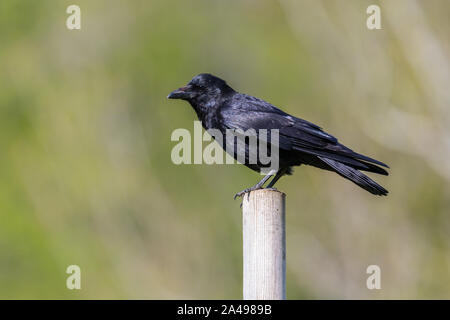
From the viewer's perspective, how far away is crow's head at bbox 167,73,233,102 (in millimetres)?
7035

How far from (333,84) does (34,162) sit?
7639 mm

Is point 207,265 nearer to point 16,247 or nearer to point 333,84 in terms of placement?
point 333,84

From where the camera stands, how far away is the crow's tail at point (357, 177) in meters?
5.81

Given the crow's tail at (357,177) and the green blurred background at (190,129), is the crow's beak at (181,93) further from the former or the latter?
the green blurred background at (190,129)

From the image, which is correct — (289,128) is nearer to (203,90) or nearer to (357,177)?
(357,177)

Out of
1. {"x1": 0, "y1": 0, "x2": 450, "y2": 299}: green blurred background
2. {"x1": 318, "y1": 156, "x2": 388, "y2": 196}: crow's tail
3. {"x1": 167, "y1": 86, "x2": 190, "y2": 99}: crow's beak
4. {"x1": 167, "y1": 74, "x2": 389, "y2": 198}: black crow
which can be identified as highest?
{"x1": 0, "y1": 0, "x2": 450, "y2": 299}: green blurred background

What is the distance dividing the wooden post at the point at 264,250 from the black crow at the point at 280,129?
120 centimetres

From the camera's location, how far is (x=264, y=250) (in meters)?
4.57

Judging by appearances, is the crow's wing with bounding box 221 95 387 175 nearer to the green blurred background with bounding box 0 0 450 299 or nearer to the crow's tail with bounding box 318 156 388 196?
the crow's tail with bounding box 318 156 388 196

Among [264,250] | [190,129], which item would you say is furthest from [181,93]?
[190,129]

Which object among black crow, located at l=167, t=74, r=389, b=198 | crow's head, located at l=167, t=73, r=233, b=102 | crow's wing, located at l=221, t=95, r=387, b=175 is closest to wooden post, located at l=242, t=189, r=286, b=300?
black crow, located at l=167, t=74, r=389, b=198

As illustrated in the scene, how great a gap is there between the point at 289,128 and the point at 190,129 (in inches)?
350

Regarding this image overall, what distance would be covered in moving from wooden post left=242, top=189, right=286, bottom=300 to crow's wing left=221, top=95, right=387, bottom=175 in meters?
1.40
